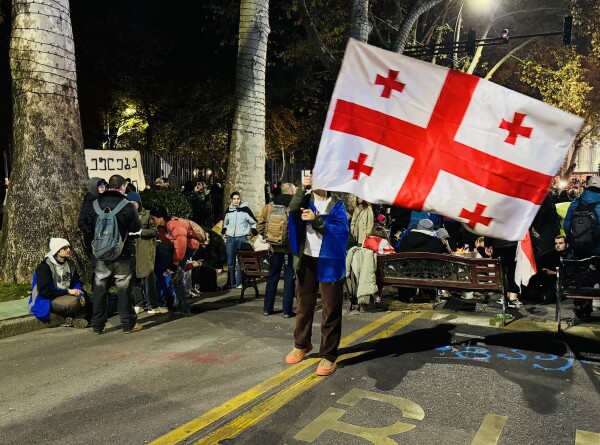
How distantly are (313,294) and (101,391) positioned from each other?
6.39 feet

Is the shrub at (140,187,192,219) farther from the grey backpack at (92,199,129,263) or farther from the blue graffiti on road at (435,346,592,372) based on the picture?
the blue graffiti on road at (435,346,592,372)

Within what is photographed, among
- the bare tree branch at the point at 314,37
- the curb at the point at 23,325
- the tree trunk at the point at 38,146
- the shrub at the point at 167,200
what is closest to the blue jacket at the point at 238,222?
the shrub at the point at 167,200

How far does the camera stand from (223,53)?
75.8ft

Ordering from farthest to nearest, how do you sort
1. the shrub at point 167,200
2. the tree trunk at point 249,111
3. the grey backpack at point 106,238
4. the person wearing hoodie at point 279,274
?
1. the tree trunk at point 249,111
2. the shrub at point 167,200
3. the person wearing hoodie at point 279,274
4. the grey backpack at point 106,238

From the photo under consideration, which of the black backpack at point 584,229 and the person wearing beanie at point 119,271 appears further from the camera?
the black backpack at point 584,229

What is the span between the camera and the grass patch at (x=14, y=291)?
8133 millimetres

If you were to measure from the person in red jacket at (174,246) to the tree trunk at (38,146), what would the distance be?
1637 millimetres

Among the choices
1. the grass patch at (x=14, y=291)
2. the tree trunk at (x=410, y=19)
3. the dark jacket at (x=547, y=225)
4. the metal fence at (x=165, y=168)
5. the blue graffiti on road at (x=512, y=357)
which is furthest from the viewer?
the tree trunk at (x=410, y=19)

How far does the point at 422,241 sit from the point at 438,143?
3.76m

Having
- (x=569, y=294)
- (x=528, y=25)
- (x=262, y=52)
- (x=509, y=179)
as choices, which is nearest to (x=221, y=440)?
(x=509, y=179)

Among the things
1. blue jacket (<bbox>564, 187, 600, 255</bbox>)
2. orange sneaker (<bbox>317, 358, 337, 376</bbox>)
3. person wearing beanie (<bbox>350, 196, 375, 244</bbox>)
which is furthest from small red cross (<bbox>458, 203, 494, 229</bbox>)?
person wearing beanie (<bbox>350, 196, 375, 244</bbox>)

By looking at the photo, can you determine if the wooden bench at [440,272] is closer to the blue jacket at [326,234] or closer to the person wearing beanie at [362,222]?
the blue jacket at [326,234]

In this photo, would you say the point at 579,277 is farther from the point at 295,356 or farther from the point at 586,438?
the point at 295,356

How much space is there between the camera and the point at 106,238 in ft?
22.2
